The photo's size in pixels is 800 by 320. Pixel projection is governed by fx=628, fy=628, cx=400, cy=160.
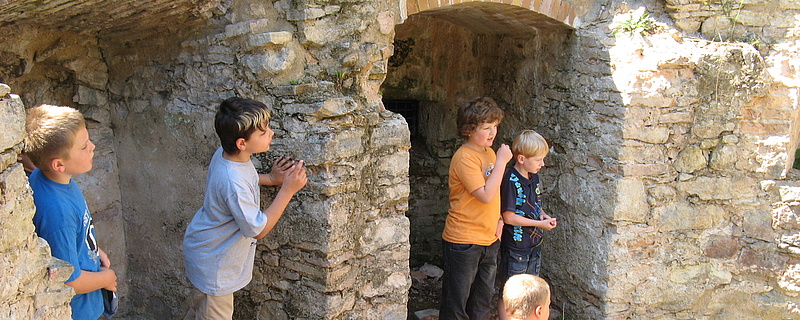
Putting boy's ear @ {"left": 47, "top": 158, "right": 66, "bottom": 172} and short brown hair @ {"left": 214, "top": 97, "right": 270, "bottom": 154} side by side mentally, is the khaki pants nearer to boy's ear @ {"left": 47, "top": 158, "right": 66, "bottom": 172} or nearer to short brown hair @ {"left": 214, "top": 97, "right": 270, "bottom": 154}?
short brown hair @ {"left": 214, "top": 97, "right": 270, "bottom": 154}

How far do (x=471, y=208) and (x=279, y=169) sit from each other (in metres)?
1.13

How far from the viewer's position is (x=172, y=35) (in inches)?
129

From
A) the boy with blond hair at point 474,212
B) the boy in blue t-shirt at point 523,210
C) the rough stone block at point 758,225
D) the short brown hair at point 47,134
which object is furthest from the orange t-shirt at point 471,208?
the short brown hair at point 47,134

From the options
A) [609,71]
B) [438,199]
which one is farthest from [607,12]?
[438,199]

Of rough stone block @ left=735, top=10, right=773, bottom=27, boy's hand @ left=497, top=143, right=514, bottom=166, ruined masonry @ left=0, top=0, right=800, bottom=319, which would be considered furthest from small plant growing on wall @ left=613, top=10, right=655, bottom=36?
boy's hand @ left=497, top=143, right=514, bottom=166

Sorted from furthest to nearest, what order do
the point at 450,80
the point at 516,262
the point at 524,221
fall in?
the point at 450,80, the point at 516,262, the point at 524,221

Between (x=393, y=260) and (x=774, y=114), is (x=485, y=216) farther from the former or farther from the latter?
(x=774, y=114)

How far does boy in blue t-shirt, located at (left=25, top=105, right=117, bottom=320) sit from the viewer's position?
7.28 ft

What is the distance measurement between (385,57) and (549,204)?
177 cm

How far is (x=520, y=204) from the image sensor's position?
3.63 m

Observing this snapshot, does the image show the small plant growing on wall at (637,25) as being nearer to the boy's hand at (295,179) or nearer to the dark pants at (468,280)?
the dark pants at (468,280)

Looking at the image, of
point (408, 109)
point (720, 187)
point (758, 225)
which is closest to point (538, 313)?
point (720, 187)

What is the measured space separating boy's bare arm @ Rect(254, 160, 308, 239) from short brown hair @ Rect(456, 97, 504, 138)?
101cm

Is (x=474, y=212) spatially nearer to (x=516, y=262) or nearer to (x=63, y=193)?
(x=516, y=262)
